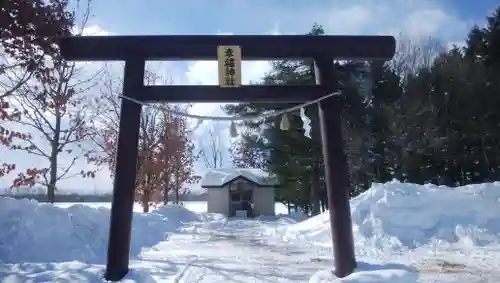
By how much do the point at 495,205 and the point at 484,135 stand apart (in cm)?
1169

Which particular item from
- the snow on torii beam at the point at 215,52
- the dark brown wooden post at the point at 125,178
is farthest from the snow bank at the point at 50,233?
the snow on torii beam at the point at 215,52

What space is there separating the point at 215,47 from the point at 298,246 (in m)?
7.88

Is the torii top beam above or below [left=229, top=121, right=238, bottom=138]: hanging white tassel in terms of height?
above

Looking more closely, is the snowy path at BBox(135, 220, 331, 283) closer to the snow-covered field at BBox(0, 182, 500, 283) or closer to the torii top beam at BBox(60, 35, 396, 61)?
the snow-covered field at BBox(0, 182, 500, 283)

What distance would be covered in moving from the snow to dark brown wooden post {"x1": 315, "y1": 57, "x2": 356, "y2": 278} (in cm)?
2378

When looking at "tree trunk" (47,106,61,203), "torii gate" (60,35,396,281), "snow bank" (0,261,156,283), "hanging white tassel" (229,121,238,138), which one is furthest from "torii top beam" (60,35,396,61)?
"tree trunk" (47,106,61,203)

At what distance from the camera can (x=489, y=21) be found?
25297 millimetres

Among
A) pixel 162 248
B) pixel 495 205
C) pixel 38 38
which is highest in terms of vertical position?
pixel 38 38

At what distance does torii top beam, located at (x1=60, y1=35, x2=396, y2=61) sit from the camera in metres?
6.19

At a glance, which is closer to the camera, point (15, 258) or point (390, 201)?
point (15, 258)

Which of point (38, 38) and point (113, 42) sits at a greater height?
point (38, 38)

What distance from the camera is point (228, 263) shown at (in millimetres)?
8727

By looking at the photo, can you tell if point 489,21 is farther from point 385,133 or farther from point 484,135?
point 385,133

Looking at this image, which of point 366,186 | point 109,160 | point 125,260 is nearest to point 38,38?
point 125,260
